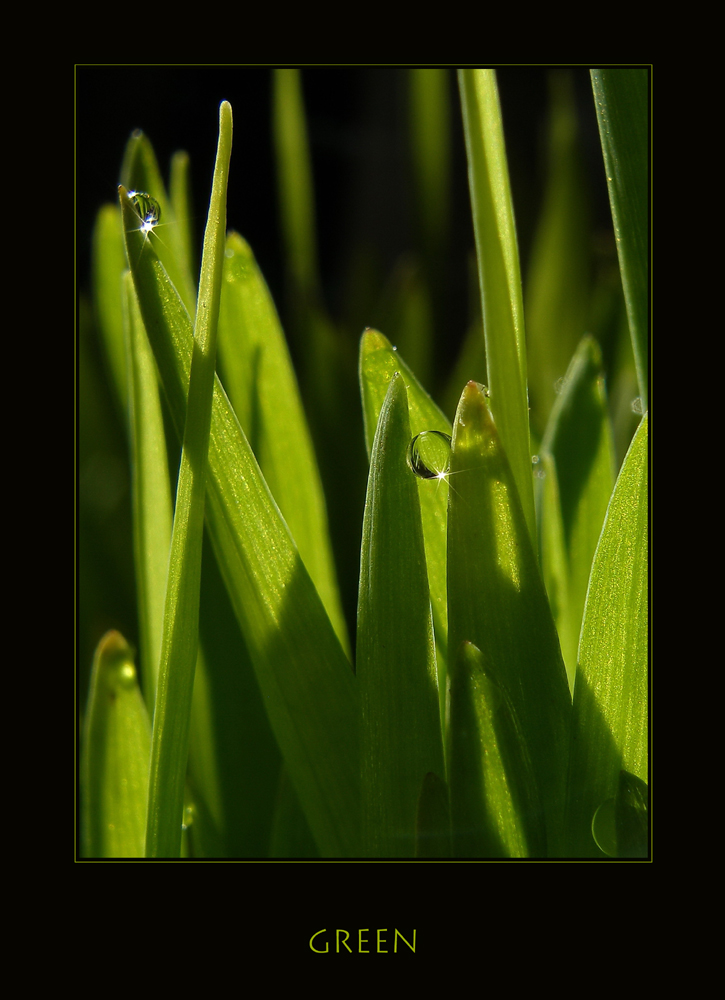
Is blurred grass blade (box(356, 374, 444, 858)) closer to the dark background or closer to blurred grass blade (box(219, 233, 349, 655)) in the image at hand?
blurred grass blade (box(219, 233, 349, 655))

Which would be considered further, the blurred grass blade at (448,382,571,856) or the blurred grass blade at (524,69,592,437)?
the blurred grass blade at (524,69,592,437)

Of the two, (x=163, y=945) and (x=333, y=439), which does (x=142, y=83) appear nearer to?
(x=333, y=439)

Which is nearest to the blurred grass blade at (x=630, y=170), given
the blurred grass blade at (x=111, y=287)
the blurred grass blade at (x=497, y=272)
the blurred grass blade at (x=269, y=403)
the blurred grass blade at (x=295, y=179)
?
the blurred grass blade at (x=497, y=272)

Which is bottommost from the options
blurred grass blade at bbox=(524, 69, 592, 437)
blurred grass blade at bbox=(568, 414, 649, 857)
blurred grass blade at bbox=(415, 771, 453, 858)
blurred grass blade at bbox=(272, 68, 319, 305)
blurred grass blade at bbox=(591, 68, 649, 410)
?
blurred grass blade at bbox=(415, 771, 453, 858)

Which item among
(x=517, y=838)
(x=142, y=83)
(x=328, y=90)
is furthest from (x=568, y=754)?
(x=328, y=90)

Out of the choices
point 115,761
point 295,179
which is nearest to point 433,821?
point 115,761

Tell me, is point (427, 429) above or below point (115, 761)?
above

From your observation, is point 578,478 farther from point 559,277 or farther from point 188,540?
point 559,277

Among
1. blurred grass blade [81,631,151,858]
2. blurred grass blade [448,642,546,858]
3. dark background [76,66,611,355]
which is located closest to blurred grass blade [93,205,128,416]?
dark background [76,66,611,355]
